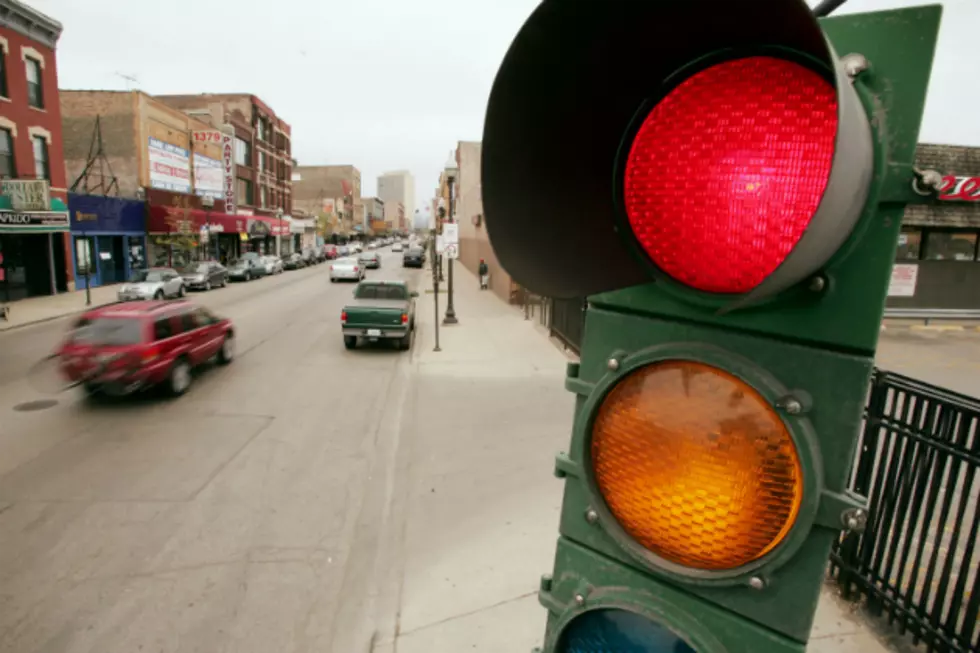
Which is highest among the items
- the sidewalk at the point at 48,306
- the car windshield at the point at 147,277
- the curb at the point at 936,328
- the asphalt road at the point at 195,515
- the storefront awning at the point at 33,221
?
the storefront awning at the point at 33,221

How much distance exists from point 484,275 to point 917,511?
27.8 m

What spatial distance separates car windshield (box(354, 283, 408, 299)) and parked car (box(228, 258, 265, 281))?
889 inches

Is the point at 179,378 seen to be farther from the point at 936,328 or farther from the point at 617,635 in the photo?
the point at 936,328

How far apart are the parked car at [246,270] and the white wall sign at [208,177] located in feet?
24.8

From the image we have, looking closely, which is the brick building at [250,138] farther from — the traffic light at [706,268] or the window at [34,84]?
the traffic light at [706,268]

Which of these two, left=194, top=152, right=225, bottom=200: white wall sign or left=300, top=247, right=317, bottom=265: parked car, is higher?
left=194, top=152, right=225, bottom=200: white wall sign

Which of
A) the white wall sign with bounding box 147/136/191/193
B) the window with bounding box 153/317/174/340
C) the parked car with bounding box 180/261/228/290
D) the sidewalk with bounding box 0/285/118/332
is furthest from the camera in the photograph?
the white wall sign with bounding box 147/136/191/193

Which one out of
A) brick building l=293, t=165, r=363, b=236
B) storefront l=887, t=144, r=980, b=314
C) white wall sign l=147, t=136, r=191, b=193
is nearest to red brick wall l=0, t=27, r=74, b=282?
white wall sign l=147, t=136, r=191, b=193

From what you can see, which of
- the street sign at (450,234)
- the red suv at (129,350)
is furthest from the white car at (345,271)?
the red suv at (129,350)

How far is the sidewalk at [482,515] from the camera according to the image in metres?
4.27

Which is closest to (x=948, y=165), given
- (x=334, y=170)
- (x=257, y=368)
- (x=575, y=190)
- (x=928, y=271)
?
(x=928, y=271)

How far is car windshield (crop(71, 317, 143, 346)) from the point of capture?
9398mm

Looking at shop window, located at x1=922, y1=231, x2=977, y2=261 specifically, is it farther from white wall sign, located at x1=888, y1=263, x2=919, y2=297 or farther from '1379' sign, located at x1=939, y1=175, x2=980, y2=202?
'1379' sign, located at x1=939, y1=175, x2=980, y2=202

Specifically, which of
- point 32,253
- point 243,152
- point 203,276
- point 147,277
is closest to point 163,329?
point 147,277
